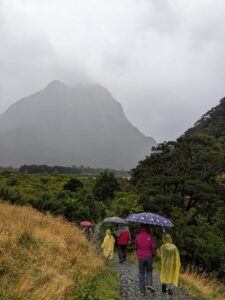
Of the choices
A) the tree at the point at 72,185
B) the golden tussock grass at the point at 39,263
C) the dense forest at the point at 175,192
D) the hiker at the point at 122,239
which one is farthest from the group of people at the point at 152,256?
the tree at the point at 72,185

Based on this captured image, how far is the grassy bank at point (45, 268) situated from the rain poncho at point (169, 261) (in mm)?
1481

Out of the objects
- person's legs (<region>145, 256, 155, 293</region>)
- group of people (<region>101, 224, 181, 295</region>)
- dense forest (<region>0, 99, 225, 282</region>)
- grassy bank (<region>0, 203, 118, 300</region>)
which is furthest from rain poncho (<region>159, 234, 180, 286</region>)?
dense forest (<region>0, 99, 225, 282</region>)

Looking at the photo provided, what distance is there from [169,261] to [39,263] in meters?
3.44

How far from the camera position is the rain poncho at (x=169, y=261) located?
1029 cm

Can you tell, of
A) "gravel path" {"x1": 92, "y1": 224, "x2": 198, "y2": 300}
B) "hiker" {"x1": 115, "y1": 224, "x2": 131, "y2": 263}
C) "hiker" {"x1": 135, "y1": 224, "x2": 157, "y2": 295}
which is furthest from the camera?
"hiker" {"x1": 115, "y1": 224, "x2": 131, "y2": 263}

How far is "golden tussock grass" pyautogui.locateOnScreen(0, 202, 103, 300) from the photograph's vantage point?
7562 mm

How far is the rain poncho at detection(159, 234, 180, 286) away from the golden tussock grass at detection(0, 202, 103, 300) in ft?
6.39

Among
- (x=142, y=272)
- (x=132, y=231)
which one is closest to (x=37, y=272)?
(x=142, y=272)

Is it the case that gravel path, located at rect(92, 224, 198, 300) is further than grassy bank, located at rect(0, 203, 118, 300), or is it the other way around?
gravel path, located at rect(92, 224, 198, 300)

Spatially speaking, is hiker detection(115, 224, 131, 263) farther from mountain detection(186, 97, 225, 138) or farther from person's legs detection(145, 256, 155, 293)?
mountain detection(186, 97, 225, 138)

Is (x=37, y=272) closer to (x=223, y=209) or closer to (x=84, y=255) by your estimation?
(x=84, y=255)

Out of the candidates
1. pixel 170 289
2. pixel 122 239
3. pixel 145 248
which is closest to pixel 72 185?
Result: pixel 122 239

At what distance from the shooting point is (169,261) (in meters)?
10.3

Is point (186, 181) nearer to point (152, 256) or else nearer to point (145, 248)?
point (152, 256)
